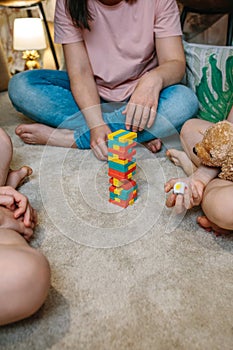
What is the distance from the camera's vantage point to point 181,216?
747 millimetres

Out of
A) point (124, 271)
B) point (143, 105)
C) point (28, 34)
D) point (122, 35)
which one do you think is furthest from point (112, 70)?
point (28, 34)

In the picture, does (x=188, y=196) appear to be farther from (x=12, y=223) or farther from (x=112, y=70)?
(x=112, y=70)

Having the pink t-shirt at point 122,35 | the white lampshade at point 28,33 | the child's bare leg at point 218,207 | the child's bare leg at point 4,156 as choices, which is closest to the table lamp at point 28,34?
the white lampshade at point 28,33

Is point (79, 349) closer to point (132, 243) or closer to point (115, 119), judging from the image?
point (132, 243)

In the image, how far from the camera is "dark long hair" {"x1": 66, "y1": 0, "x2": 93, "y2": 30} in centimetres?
92

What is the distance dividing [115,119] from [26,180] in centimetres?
26

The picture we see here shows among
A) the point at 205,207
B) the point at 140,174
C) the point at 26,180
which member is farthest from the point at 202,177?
the point at 26,180

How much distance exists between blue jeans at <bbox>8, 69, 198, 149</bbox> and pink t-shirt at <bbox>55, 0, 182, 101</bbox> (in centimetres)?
8

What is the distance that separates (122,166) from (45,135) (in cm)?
42

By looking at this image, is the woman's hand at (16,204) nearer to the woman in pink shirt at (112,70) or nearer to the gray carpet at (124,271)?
the gray carpet at (124,271)

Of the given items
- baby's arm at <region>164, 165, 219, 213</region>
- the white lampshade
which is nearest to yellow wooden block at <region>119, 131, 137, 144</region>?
baby's arm at <region>164, 165, 219, 213</region>

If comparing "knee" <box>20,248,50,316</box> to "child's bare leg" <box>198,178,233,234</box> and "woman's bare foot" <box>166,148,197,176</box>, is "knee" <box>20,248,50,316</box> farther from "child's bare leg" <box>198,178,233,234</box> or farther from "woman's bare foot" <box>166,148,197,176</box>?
"woman's bare foot" <box>166,148,197,176</box>

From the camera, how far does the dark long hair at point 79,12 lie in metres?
0.92

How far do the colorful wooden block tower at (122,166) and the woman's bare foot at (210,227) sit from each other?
149mm
